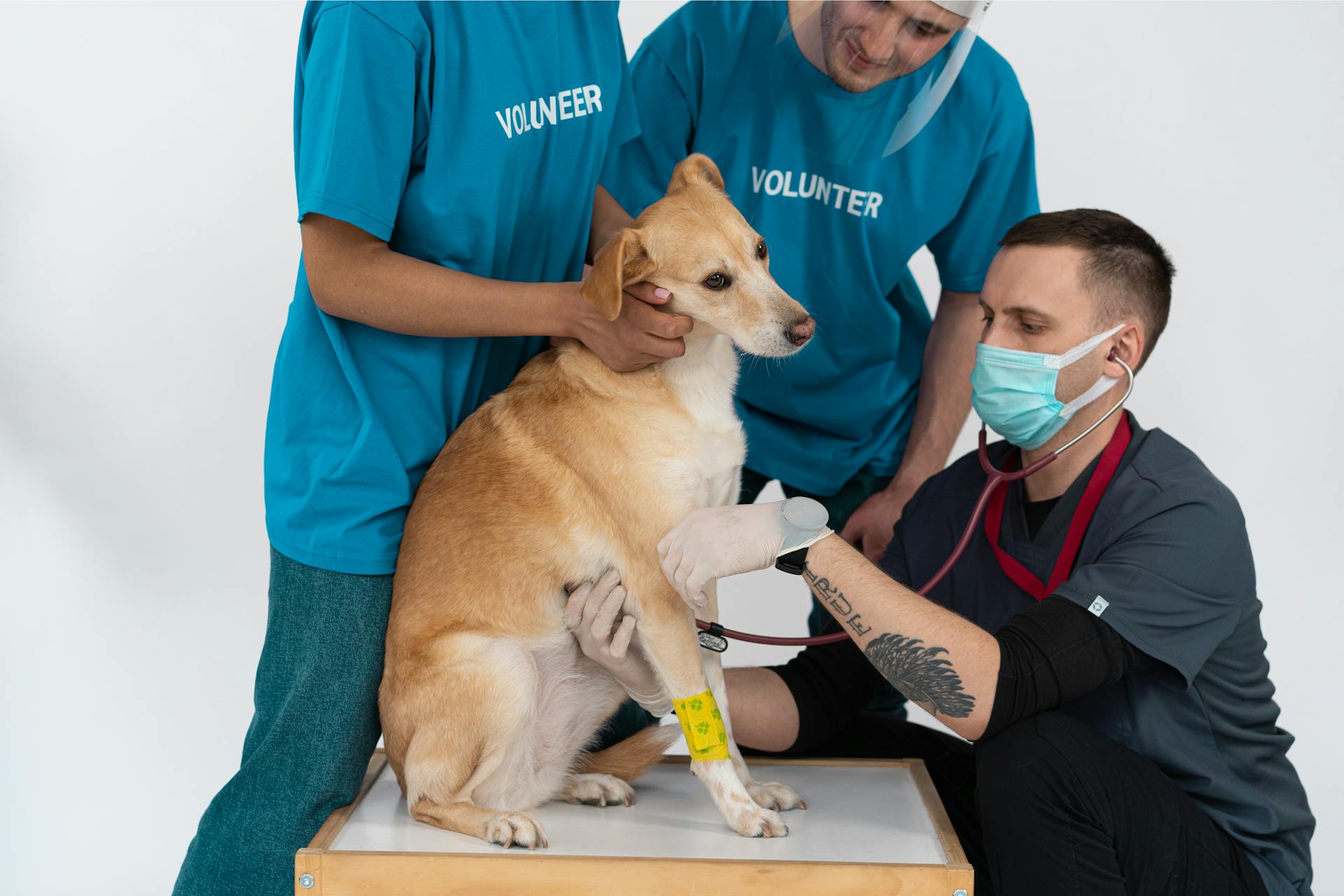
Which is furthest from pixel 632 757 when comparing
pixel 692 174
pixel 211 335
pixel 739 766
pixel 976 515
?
pixel 211 335

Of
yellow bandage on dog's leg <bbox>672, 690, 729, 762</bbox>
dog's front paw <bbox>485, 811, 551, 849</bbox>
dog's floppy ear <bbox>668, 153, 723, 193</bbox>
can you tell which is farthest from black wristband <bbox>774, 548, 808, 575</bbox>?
dog's floppy ear <bbox>668, 153, 723, 193</bbox>

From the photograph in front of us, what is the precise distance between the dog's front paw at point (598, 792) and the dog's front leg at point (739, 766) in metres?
0.24

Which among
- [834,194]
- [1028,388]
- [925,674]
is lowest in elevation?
[925,674]

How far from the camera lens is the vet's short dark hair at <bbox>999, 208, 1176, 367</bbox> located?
230cm

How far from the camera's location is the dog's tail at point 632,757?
2.37 m

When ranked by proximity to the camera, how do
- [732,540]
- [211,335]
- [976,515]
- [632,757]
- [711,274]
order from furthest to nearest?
1. [211,335]
2. [632,757]
3. [976,515]
4. [711,274]
5. [732,540]

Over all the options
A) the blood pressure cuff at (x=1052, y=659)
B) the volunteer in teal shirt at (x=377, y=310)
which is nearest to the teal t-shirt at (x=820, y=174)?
the volunteer in teal shirt at (x=377, y=310)

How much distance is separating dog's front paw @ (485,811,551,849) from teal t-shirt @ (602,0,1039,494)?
47.1 inches

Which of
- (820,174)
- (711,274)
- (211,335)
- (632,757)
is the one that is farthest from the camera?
(211,335)

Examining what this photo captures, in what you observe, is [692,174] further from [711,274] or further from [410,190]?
[410,190]

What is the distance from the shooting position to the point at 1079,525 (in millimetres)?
2277

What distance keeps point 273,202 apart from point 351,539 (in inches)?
69.9

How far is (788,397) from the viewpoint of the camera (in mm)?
2961

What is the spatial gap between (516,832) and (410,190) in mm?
1157
